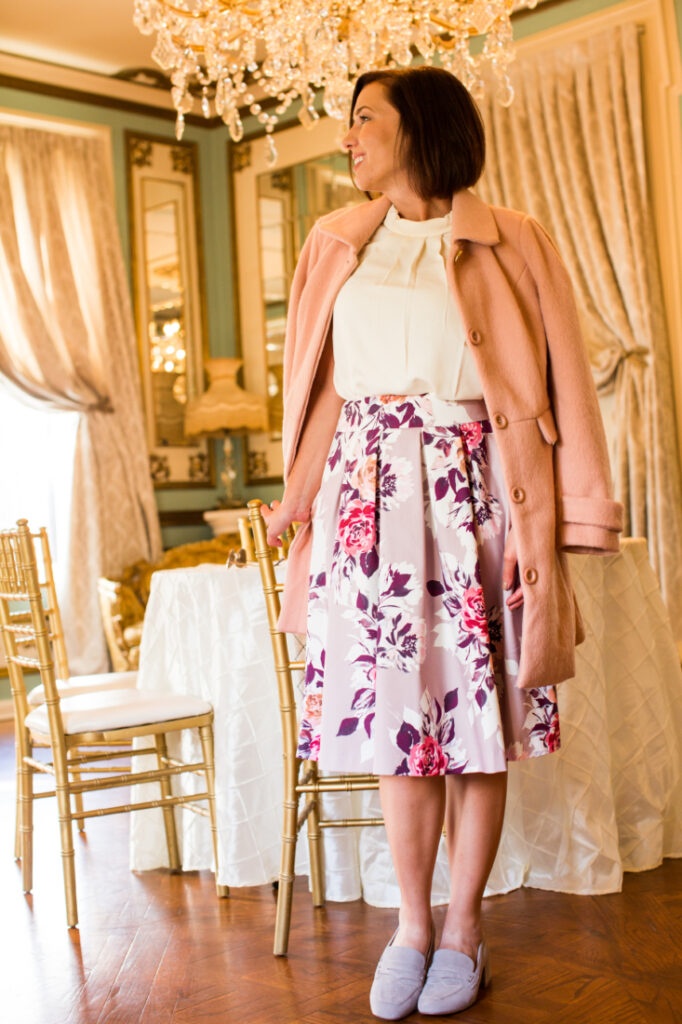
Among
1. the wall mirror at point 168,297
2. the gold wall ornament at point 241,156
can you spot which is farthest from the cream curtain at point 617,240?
the wall mirror at point 168,297

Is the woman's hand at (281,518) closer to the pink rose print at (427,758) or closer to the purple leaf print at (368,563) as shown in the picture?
the purple leaf print at (368,563)

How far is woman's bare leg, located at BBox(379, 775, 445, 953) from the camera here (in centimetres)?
199

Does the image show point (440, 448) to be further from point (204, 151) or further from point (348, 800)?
point (204, 151)

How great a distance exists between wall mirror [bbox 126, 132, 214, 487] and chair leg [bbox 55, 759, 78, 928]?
13.9ft

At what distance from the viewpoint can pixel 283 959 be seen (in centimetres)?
236

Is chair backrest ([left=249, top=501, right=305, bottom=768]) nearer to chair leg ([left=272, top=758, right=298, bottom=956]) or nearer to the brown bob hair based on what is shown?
chair leg ([left=272, top=758, right=298, bottom=956])

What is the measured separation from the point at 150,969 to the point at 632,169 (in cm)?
414

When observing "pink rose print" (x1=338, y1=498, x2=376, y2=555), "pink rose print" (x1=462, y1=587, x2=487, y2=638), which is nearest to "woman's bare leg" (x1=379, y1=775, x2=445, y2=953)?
"pink rose print" (x1=462, y1=587, x2=487, y2=638)

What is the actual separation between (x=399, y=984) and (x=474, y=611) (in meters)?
0.65

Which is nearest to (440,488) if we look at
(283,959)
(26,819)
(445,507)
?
(445,507)

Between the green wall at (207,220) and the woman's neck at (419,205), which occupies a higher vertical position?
the green wall at (207,220)

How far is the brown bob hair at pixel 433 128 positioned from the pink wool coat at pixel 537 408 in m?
0.06

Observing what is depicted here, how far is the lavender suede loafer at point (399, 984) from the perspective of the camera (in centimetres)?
198

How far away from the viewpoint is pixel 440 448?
6.54 ft
